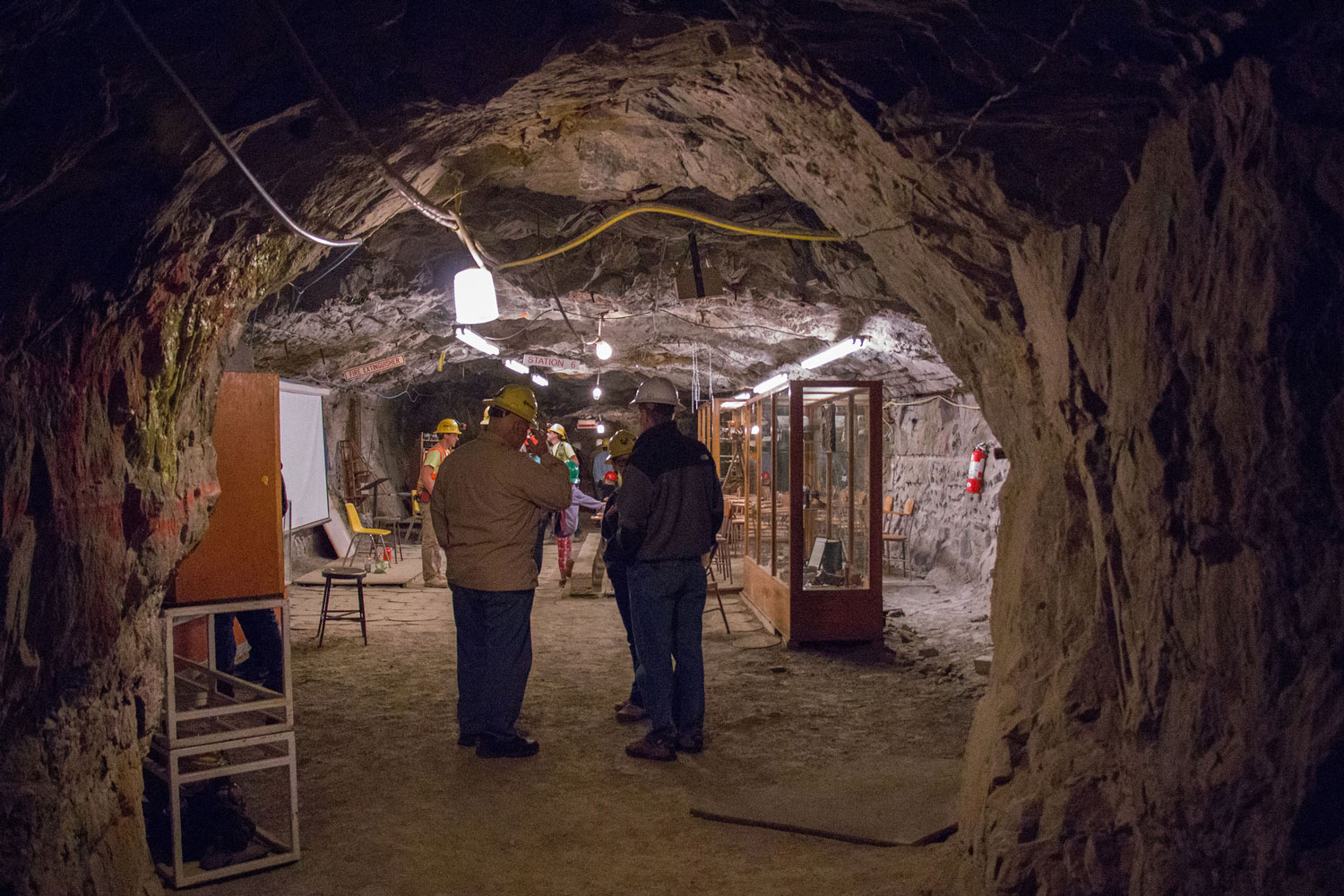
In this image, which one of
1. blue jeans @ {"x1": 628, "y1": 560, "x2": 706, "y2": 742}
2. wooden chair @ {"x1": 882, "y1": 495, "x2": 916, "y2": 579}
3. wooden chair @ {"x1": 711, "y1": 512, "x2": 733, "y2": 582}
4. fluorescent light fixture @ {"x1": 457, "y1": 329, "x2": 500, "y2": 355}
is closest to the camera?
blue jeans @ {"x1": 628, "y1": 560, "x2": 706, "y2": 742}

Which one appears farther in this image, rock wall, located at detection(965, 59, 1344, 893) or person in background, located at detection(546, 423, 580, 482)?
person in background, located at detection(546, 423, 580, 482)

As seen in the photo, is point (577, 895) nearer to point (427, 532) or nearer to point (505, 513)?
point (505, 513)

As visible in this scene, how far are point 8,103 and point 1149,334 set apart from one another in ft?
9.07

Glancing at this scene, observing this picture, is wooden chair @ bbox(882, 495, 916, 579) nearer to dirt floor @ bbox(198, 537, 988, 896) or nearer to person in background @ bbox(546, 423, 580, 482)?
dirt floor @ bbox(198, 537, 988, 896)

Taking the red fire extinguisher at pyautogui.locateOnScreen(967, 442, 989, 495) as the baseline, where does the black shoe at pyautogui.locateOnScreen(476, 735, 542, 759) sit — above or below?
below

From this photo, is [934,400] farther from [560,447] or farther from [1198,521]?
[1198,521]

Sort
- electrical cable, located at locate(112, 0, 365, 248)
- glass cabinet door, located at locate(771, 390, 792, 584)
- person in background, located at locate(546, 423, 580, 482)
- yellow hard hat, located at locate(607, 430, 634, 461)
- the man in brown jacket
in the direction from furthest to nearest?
1. person in background, located at locate(546, 423, 580, 482)
2. glass cabinet door, located at locate(771, 390, 792, 584)
3. yellow hard hat, located at locate(607, 430, 634, 461)
4. the man in brown jacket
5. electrical cable, located at locate(112, 0, 365, 248)

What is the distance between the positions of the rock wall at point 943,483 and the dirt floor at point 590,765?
2.40 m

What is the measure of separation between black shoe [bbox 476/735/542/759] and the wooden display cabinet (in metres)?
3.15

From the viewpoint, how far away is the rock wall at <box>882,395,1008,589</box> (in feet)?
33.4

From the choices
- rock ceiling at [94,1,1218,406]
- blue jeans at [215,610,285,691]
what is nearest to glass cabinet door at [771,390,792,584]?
rock ceiling at [94,1,1218,406]

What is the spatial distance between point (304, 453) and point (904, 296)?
26.2 feet

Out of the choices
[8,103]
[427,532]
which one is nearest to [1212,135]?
[8,103]

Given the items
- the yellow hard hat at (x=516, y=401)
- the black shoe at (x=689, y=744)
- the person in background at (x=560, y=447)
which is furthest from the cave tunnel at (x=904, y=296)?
the person in background at (x=560, y=447)
